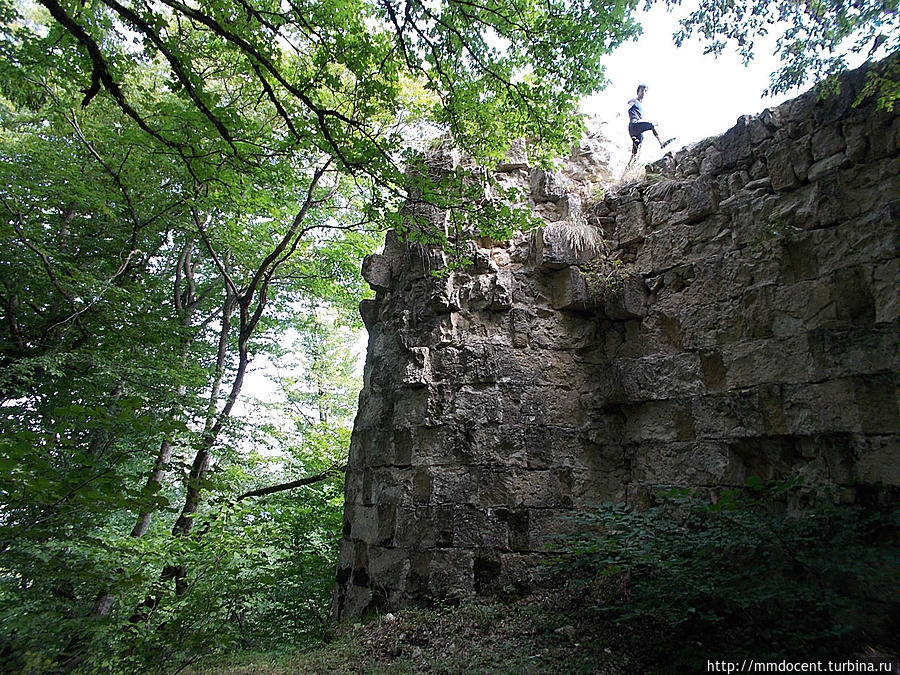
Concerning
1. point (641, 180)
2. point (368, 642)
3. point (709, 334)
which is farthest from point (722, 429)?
point (368, 642)

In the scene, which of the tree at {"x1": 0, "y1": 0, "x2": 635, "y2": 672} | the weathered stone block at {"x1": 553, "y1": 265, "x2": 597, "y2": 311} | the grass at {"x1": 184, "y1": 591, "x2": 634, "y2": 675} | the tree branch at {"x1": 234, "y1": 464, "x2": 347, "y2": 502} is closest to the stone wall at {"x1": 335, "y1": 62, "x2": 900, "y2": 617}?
the weathered stone block at {"x1": 553, "y1": 265, "x2": 597, "y2": 311}

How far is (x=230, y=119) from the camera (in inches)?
190

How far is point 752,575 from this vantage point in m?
2.91

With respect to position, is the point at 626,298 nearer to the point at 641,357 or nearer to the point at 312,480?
the point at 641,357

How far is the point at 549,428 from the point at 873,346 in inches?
97.9

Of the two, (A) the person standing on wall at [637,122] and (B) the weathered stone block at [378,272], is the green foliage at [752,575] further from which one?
(A) the person standing on wall at [637,122]

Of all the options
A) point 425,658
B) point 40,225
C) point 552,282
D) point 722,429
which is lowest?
point 425,658

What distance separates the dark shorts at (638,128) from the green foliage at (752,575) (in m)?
4.48

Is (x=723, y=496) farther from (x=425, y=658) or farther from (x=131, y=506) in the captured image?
(x=131, y=506)

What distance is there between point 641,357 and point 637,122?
3294 millimetres

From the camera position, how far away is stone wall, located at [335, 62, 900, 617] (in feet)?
12.3

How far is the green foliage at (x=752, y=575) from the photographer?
8.11 feet

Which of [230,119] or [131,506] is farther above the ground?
[230,119]

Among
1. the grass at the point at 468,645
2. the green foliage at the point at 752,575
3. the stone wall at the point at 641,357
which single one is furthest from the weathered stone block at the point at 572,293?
the grass at the point at 468,645
